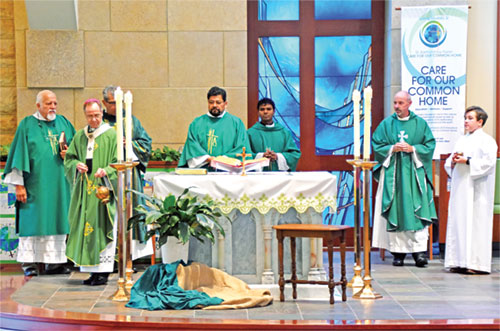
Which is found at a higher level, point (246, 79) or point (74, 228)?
point (246, 79)

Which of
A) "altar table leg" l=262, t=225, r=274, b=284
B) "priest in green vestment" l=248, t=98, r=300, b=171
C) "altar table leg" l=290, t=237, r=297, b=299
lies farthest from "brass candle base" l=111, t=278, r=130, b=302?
"priest in green vestment" l=248, t=98, r=300, b=171

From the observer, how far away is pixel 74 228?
7098 mm

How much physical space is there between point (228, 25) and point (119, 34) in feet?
4.28

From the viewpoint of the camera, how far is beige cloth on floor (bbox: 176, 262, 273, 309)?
5969 millimetres

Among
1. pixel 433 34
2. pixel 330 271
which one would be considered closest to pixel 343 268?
pixel 330 271

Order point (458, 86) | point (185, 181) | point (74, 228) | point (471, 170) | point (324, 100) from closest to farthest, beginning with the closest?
point (185, 181) → point (74, 228) → point (471, 170) → point (458, 86) → point (324, 100)

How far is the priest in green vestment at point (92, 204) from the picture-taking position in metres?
7.00

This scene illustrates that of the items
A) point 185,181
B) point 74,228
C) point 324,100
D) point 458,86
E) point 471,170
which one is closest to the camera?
point 185,181

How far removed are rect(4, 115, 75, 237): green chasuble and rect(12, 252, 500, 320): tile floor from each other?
0.54 metres

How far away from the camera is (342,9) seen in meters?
9.58

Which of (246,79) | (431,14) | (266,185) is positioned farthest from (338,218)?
(266,185)

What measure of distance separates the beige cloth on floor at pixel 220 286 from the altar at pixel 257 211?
414mm

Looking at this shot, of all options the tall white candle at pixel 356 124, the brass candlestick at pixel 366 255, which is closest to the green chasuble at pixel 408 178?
the brass candlestick at pixel 366 255

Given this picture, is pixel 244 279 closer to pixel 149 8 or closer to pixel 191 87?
pixel 191 87
